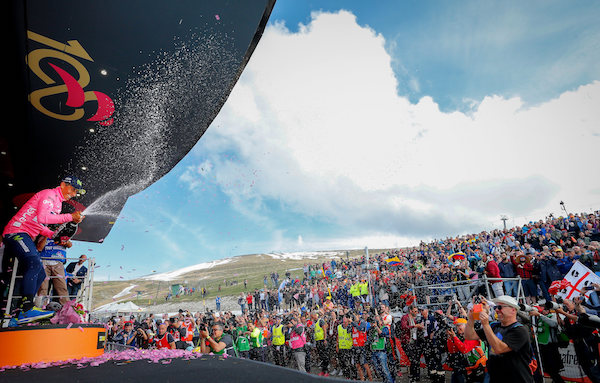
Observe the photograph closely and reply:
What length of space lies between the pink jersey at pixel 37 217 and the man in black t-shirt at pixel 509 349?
20.2 feet

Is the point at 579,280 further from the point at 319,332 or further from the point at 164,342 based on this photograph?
the point at 164,342

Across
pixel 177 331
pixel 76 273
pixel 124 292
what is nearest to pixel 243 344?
pixel 177 331

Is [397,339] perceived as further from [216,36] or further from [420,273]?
[216,36]

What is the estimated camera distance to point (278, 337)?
14.9 metres

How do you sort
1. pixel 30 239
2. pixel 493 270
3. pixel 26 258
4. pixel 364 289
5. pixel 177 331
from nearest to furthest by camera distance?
pixel 26 258 < pixel 30 239 < pixel 177 331 < pixel 493 270 < pixel 364 289

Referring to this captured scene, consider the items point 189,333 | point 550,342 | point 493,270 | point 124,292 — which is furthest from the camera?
point 124,292

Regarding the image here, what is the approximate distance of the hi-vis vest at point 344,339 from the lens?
1166 cm

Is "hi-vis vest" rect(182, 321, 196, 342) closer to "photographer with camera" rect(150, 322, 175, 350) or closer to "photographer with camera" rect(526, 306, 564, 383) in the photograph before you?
"photographer with camera" rect(150, 322, 175, 350)

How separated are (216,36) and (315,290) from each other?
22.4m

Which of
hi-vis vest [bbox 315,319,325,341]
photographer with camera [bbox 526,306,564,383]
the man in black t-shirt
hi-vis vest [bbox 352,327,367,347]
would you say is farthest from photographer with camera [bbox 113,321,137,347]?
photographer with camera [bbox 526,306,564,383]

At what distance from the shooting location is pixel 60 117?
22.3ft

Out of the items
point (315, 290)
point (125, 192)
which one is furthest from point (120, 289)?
point (125, 192)

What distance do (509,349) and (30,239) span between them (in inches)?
264

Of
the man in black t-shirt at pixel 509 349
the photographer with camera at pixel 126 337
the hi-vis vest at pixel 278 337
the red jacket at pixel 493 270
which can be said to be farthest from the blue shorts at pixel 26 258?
the red jacket at pixel 493 270
